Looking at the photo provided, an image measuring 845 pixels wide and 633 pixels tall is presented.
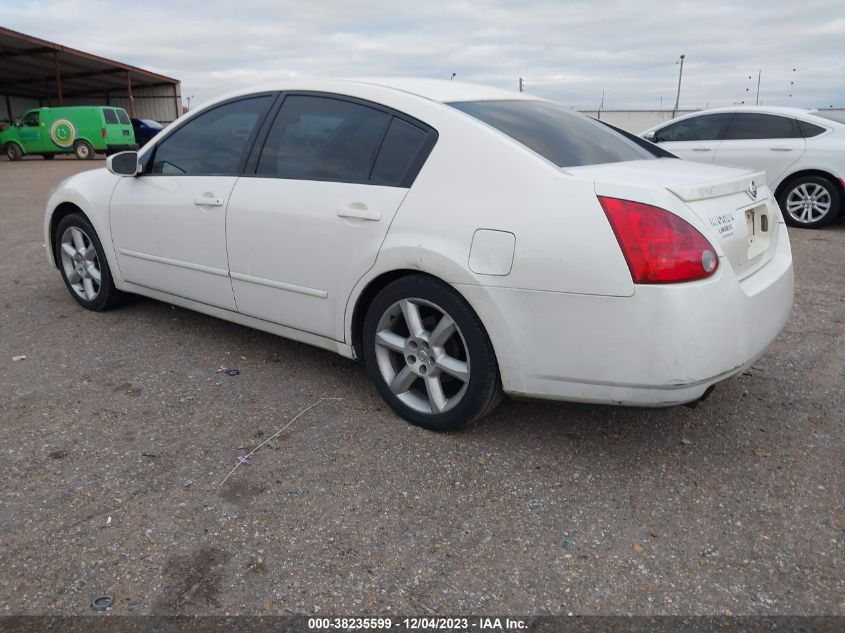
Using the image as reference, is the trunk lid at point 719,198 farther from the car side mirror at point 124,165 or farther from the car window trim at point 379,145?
the car side mirror at point 124,165

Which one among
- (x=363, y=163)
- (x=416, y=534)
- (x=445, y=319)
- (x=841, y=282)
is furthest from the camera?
(x=841, y=282)

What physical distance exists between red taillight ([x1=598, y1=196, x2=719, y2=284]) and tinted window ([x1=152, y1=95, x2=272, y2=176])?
7.00ft

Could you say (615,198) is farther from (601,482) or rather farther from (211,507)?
(211,507)

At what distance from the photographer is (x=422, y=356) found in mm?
3047

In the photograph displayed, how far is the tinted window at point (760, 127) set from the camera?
28.8 feet

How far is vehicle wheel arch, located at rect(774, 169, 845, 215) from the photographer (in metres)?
8.41

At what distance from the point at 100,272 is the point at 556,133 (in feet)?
10.7

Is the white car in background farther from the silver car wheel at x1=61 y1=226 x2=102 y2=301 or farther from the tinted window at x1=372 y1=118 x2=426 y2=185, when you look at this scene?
the silver car wheel at x1=61 y1=226 x2=102 y2=301

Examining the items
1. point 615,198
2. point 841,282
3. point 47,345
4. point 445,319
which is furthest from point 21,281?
point 841,282

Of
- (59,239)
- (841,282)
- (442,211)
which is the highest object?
(442,211)

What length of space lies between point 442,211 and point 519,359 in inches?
A: 26.6

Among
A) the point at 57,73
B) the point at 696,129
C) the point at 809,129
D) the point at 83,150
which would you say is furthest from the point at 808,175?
the point at 57,73

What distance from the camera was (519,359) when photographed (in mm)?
2730

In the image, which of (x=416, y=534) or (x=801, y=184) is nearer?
(x=416, y=534)
